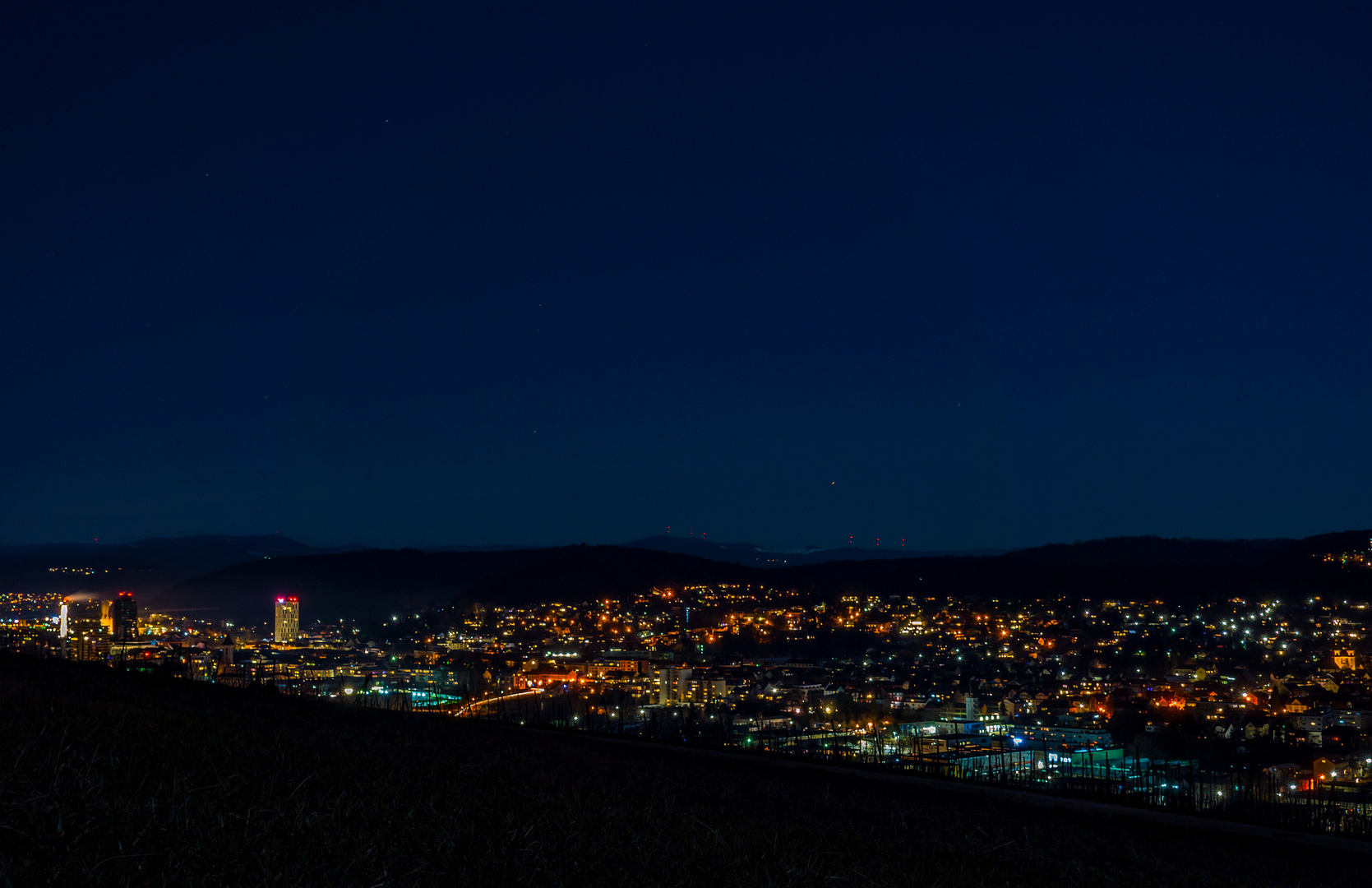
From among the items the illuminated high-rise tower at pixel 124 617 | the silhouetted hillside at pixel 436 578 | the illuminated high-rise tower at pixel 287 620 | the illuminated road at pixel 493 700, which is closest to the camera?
the illuminated road at pixel 493 700

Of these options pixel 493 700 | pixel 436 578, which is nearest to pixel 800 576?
pixel 436 578

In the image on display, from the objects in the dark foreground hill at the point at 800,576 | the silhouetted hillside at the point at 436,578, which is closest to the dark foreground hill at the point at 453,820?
the dark foreground hill at the point at 800,576

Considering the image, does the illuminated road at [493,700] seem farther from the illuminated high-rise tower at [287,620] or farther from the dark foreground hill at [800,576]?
the illuminated high-rise tower at [287,620]

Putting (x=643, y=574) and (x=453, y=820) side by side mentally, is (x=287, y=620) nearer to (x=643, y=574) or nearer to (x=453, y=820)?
(x=643, y=574)

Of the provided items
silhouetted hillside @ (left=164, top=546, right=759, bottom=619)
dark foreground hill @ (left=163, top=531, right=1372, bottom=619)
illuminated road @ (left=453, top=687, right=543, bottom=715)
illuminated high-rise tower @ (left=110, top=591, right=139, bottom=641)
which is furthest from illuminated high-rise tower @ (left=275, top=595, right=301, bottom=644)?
illuminated road @ (left=453, top=687, right=543, bottom=715)

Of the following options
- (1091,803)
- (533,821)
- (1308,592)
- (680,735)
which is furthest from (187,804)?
(1308,592)

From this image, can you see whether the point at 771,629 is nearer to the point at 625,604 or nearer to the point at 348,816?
the point at 625,604

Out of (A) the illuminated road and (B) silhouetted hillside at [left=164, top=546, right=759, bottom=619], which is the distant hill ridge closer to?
(B) silhouetted hillside at [left=164, top=546, right=759, bottom=619]
